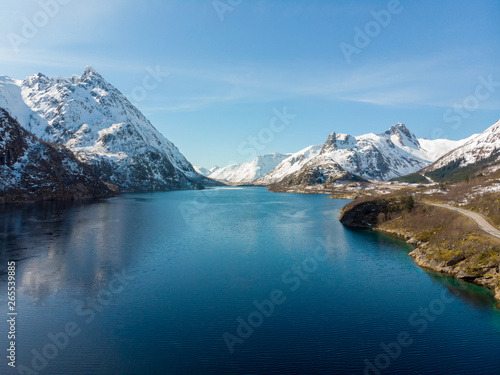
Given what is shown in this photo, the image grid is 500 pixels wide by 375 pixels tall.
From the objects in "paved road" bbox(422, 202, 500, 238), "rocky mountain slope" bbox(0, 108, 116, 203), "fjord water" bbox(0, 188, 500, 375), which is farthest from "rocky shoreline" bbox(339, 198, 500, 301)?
"rocky mountain slope" bbox(0, 108, 116, 203)

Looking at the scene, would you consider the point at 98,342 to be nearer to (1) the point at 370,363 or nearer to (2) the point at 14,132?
(1) the point at 370,363

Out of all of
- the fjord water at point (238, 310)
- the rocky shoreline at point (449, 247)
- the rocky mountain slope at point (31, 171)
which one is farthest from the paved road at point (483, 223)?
the rocky mountain slope at point (31, 171)

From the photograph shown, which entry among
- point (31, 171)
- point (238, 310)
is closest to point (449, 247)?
point (238, 310)

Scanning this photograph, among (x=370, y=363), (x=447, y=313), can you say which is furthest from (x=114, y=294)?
(x=447, y=313)

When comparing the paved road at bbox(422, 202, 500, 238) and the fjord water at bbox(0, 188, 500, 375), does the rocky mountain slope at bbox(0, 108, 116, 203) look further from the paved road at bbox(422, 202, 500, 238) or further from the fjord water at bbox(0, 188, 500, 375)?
the paved road at bbox(422, 202, 500, 238)

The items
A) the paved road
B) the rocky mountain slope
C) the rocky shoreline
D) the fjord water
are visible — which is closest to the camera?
the fjord water

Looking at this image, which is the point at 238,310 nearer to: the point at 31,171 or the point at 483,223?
the point at 483,223
